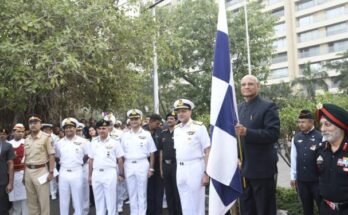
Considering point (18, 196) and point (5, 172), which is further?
point (18, 196)

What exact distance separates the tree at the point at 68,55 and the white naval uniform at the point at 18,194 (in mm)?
1713

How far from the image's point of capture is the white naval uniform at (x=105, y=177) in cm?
700

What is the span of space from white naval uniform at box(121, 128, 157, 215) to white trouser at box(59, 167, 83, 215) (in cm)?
88

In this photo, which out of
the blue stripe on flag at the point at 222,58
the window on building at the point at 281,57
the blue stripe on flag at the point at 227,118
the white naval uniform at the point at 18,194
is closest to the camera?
the blue stripe on flag at the point at 227,118

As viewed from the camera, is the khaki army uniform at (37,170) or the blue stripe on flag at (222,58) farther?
the khaki army uniform at (37,170)

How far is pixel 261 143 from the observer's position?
4.33m

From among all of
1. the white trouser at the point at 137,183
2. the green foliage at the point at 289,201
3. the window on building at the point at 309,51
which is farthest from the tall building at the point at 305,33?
the white trouser at the point at 137,183

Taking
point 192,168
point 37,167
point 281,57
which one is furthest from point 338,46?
point 37,167

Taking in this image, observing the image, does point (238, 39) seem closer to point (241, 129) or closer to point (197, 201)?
point (197, 201)

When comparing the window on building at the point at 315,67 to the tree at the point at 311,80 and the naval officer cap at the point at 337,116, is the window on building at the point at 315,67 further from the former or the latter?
the naval officer cap at the point at 337,116

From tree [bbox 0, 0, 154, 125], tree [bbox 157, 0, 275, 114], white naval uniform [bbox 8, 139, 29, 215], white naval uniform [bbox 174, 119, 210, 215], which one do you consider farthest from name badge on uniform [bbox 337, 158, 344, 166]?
tree [bbox 157, 0, 275, 114]

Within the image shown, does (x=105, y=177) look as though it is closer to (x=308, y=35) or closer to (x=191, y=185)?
(x=191, y=185)

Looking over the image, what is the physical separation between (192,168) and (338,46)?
49.7 meters

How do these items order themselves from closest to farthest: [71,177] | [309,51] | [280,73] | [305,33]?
1. [71,177]
2. [309,51]
3. [305,33]
4. [280,73]
